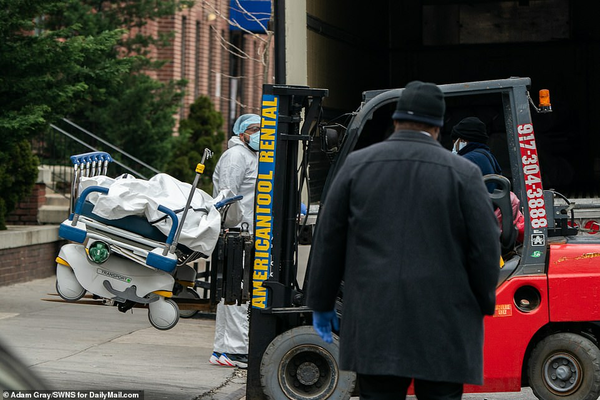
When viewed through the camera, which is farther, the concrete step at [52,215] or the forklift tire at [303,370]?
the concrete step at [52,215]

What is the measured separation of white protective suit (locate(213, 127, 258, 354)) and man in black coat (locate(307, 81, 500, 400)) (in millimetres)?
4166

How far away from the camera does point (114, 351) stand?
9000 millimetres

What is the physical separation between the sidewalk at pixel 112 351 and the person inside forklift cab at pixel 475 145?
7.68ft

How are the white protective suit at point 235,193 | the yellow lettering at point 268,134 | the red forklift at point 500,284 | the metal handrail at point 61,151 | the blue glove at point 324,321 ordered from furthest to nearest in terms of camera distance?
the metal handrail at point 61,151
the white protective suit at point 235,193
the yellow lettering at point 268,134
the red forklift at point 500,284
the blue glove at point 324,321

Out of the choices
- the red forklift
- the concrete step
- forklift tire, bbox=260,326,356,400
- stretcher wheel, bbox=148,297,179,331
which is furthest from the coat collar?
the concrete step

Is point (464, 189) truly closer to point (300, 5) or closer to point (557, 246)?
point (557, 246)

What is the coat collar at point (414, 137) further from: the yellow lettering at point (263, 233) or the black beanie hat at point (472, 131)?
the black beanie hat at point (472, 131)

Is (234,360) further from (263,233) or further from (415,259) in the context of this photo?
(415,259)

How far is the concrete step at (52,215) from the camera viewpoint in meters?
15.0

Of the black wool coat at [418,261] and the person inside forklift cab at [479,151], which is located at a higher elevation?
the person inside forklift cab at [479,151]

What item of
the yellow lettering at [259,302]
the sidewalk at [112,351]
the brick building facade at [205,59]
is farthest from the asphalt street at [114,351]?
the brick building facade at [205,59]

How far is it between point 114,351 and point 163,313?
7.23 ft

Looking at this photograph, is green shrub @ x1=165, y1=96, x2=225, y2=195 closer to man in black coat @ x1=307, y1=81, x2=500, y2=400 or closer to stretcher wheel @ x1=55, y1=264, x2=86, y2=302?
stretcher wheel @ x1=55, y1=264, x2=86, y2=302

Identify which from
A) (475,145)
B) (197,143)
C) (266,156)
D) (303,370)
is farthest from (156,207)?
(197,143)
